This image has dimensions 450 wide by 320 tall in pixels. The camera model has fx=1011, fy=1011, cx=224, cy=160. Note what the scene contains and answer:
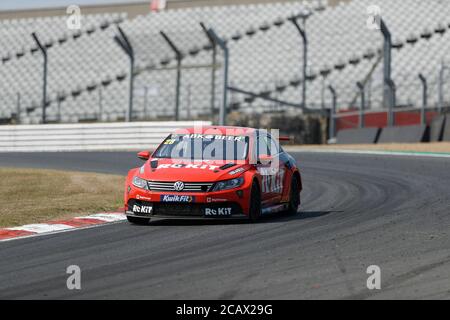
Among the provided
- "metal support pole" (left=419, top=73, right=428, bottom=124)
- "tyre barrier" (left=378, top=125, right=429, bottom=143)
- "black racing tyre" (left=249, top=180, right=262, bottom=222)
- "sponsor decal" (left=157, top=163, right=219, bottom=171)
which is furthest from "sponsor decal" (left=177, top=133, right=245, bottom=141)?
"metal support pole" (left=419, top=73, right=428, bottom=124)

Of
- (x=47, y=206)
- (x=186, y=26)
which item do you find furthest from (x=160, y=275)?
(x=186, y=26)

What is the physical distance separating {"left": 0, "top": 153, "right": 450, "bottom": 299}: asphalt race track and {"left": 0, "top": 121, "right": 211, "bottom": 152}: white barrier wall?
14843 mm

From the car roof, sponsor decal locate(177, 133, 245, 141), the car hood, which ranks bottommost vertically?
the car hood

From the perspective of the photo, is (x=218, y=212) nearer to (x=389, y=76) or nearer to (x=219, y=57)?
(x=389, y=76)

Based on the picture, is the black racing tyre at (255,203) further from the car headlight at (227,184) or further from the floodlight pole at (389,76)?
the floodlight pole at (389,76)

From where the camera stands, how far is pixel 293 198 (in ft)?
45.5

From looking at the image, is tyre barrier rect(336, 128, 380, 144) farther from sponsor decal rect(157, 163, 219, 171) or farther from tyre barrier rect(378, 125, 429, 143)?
sponsor decal rect(157, 163, 219, 171)

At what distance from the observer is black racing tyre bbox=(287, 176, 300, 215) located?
13.8 m

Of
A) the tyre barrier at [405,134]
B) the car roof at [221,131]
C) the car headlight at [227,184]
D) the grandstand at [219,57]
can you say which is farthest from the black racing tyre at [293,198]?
the grandstand at [219,57]

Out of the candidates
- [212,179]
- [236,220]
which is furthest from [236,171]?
[236,220]

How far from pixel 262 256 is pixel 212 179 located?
3.10 metres
